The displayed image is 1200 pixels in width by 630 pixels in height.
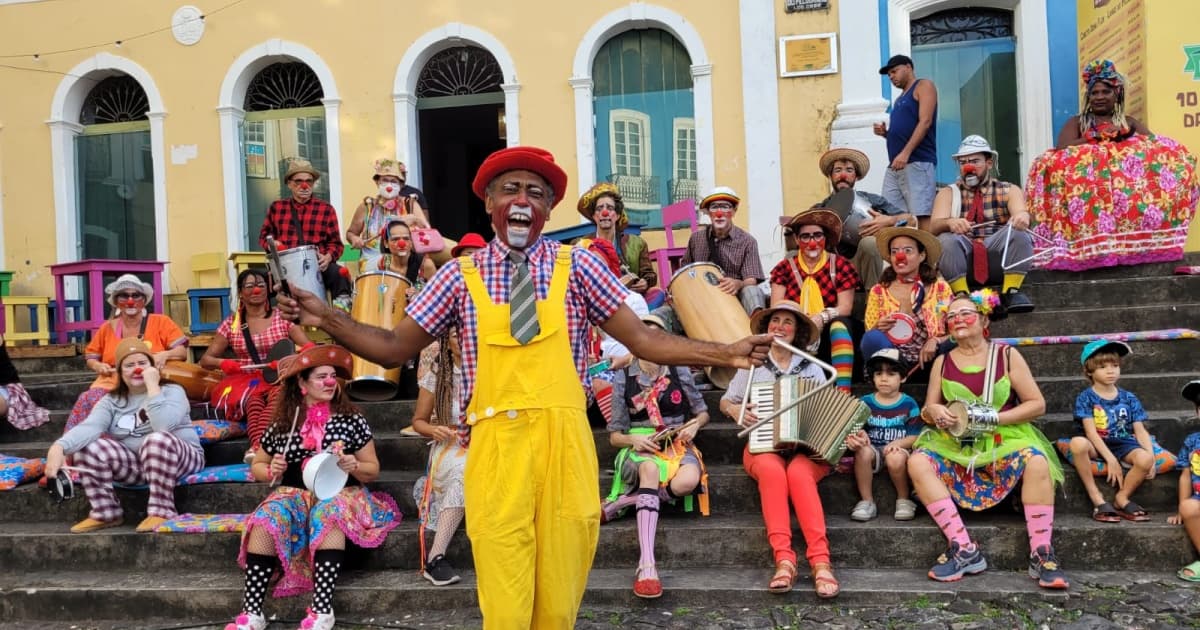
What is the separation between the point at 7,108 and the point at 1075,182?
11488mm

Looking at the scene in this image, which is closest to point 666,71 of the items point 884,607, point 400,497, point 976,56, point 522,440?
point 976,56

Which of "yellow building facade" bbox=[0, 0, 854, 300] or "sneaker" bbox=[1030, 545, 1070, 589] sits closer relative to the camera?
"sneaker" bbox=[1030, 545, 1070, 589]

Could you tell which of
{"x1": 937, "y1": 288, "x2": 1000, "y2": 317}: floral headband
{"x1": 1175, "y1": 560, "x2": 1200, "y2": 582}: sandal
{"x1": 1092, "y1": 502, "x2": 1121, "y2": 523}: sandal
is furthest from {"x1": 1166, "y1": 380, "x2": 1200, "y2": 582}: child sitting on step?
{"x1": 937, "y1": 288, "x2": 1000, "y2": 317}: floral headband

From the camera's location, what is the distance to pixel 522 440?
11.5 feet

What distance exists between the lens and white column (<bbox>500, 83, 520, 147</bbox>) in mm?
11109

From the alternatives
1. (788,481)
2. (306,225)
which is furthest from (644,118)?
(788,481)

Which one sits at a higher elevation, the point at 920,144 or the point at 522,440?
the point at 920,144

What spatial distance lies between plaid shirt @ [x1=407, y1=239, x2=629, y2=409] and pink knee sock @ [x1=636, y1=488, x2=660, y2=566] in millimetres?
1827

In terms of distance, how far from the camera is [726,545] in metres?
5.57

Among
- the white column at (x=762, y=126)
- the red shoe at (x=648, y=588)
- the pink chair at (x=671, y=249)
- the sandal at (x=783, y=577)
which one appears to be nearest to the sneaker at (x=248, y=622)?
the red shoe at (x=648, y=588)

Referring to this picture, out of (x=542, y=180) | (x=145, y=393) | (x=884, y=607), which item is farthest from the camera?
(x=145, y=393)

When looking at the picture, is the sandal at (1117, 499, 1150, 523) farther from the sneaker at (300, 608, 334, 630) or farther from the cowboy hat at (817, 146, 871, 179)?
the sneaker at (300, 608, 334, 630)

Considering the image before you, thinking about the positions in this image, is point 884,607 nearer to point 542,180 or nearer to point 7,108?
point 542,180

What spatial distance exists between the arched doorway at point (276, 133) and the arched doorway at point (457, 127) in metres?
1.22
